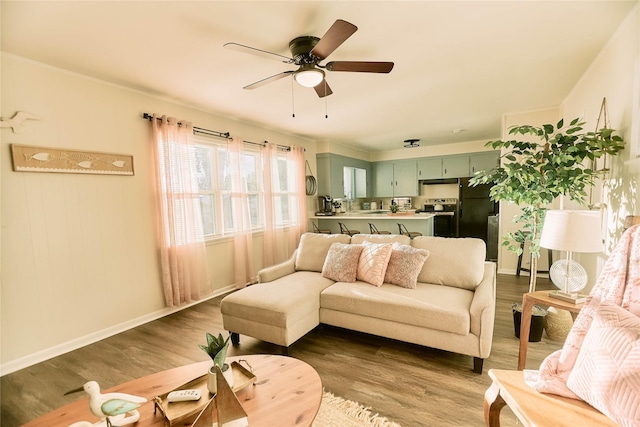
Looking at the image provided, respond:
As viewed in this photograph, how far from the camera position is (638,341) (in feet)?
3.12

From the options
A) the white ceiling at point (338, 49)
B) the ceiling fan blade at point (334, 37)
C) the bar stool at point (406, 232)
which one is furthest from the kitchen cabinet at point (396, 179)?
the ceiling fan blade at point (334, 37)

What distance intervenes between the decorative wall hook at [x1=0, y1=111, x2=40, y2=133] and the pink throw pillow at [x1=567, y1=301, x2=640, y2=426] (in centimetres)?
385

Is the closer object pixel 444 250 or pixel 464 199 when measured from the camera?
pixel 444 250

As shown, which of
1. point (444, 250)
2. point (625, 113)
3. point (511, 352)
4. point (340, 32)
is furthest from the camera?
point (444, 250)

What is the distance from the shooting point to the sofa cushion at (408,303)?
6.75ft

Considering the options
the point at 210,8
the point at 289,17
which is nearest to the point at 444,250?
the point at 289,17

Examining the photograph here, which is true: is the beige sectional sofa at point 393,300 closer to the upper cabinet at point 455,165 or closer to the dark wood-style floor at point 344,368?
the dark wood-style floor at point 344,368

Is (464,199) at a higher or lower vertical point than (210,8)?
lower

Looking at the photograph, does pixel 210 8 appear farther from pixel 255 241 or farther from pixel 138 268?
pixel 255 241

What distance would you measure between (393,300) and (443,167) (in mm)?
5255

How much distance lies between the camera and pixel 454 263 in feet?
8.32

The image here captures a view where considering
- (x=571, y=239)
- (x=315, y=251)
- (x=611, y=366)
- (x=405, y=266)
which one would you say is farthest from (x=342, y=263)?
(x=611, y=366)

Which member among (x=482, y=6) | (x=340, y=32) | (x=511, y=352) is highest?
(x=482, y=6)

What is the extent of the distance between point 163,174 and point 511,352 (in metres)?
3.79
